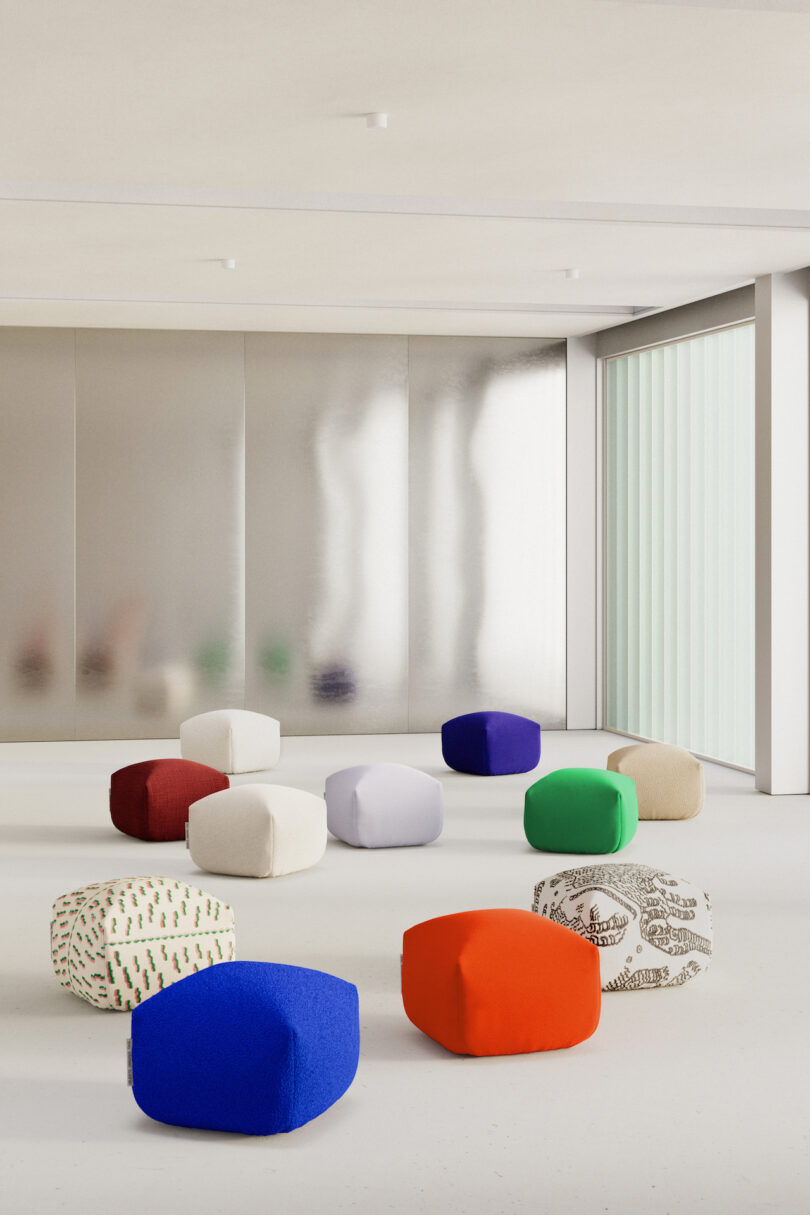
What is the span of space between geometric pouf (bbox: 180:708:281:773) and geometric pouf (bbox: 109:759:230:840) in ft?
6.79

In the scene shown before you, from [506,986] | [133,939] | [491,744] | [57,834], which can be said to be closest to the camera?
[506,986]

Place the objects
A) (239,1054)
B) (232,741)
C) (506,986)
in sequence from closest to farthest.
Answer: (239,1054) < (506,986) < (232,741)

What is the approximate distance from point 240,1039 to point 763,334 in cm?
631

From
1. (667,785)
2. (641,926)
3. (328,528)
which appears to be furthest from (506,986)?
(328,528)

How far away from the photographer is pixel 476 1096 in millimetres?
3578

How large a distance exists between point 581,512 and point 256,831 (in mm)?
6368

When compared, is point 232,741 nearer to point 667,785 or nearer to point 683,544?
point 667,785

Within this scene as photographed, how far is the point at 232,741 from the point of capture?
908 cm

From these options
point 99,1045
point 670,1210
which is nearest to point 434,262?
point 99,1045

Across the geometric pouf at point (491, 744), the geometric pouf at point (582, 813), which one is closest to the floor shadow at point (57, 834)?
the geometric pouf at point (582, 813)

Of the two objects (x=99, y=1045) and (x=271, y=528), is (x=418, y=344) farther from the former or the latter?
(x=99, y=1045)

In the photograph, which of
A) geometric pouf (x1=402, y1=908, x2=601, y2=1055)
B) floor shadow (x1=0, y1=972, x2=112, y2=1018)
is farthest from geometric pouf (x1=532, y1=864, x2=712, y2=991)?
floor shadow (x1=0, y1=972, x2=112, y2=1018)

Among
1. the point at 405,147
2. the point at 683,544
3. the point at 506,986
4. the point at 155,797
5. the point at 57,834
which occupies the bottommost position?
the point at 57,834

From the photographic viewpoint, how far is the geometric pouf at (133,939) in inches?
164
